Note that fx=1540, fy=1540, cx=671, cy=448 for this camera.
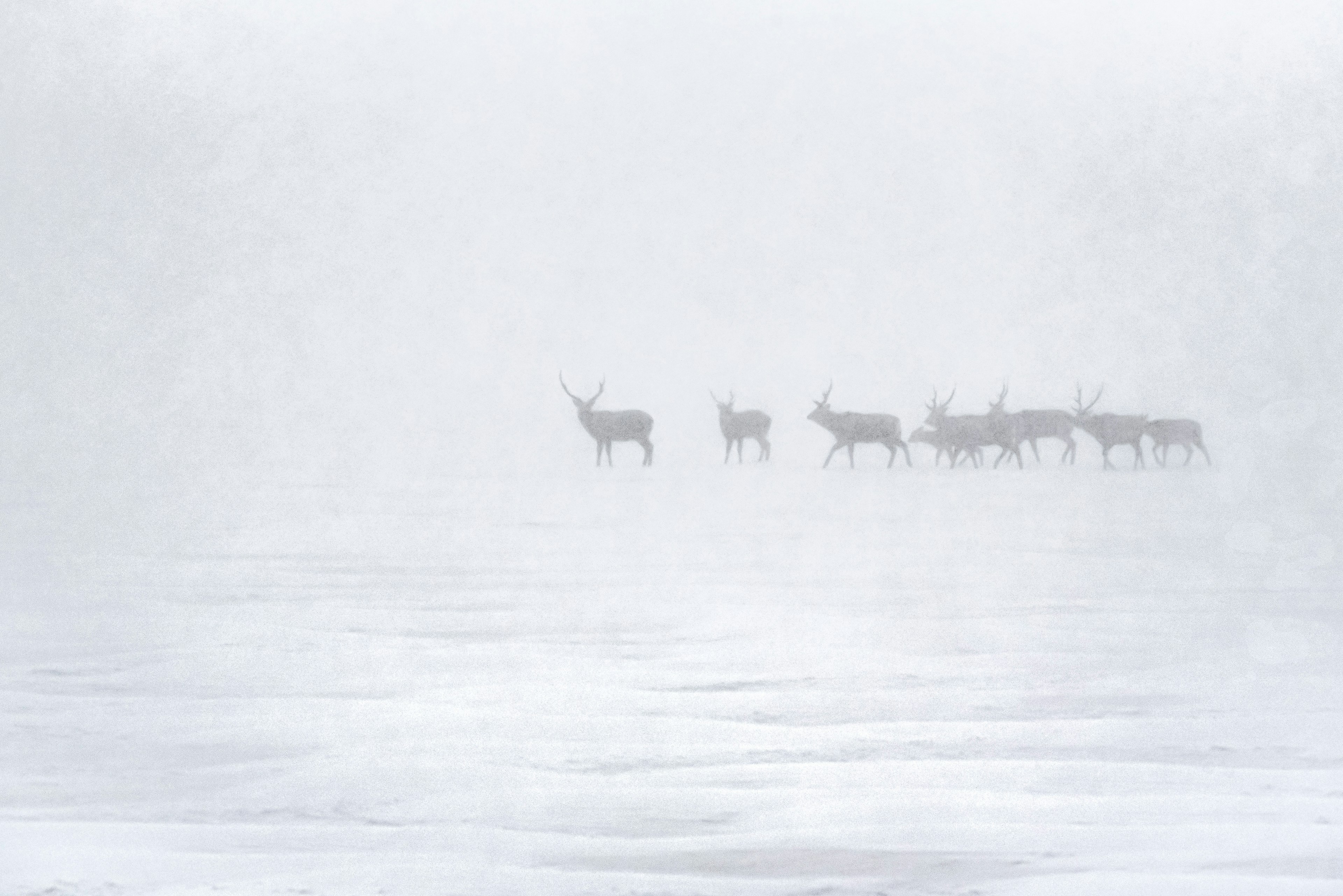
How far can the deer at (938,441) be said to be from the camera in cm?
450

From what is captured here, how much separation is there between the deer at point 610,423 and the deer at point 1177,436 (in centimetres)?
136

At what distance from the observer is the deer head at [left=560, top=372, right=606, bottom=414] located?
4.01 m

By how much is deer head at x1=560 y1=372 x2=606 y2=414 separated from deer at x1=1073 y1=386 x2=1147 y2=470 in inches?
49.4

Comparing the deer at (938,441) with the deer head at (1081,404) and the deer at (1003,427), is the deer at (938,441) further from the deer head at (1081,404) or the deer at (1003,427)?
the deer head at (1081,404)

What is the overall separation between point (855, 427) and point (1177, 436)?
92 centimetres

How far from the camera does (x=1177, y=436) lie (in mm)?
3998

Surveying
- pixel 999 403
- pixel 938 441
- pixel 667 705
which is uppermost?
pixel 999 403

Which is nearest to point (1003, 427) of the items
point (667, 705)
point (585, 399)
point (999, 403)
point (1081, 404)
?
point (999, 403)

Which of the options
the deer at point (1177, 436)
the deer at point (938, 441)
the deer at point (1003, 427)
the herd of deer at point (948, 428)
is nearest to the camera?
Result: the deer at point (1177, 436)

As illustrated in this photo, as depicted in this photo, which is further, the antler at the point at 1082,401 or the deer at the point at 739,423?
the deer at the point at 739,423

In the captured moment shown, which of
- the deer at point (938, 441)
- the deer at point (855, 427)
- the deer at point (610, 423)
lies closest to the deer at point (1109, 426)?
the deer at point (938, 441)

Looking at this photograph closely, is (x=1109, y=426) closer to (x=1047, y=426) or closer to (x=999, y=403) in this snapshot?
(x=1047, y=426)

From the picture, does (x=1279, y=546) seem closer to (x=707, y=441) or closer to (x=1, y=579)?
(x=707, y=441)

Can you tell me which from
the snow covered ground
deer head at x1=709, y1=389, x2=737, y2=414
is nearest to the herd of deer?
deer head at x1=709, y1=389, x2=737, y2=414
